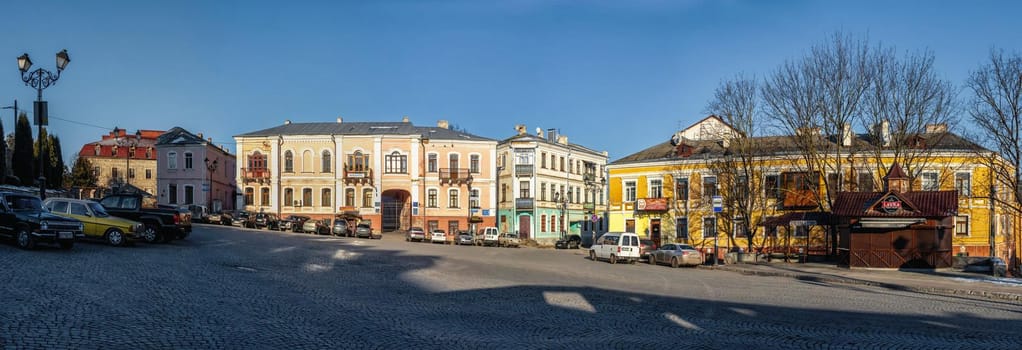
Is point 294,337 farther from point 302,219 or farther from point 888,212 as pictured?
point 302,219

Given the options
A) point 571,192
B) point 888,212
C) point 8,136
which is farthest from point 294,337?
point 8,136

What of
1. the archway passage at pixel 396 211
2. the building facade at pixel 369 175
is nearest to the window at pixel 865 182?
the building facade at pixel 369 175

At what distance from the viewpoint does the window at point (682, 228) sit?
51531mm

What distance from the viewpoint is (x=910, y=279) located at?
2786cm

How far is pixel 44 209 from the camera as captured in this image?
23.5 metres

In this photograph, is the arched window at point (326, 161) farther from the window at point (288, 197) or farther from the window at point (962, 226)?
the window at point (962, 226)

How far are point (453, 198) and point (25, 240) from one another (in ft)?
149

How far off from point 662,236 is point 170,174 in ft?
152

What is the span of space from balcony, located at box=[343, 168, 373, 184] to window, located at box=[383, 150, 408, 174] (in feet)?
5.77

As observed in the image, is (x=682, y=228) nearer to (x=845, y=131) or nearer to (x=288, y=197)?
(x=845, y=131)

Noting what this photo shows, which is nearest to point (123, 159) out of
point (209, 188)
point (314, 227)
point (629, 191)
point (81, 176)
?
point (81, 176)

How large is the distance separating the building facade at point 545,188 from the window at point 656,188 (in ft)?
42.6

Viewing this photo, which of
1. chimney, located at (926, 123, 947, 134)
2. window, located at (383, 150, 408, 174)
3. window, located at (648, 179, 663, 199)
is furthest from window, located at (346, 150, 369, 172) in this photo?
chimney, located at (926, 123, 947, 134)

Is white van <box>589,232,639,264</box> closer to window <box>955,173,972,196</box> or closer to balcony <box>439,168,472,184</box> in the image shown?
window <box>955,173,972,196</box>
